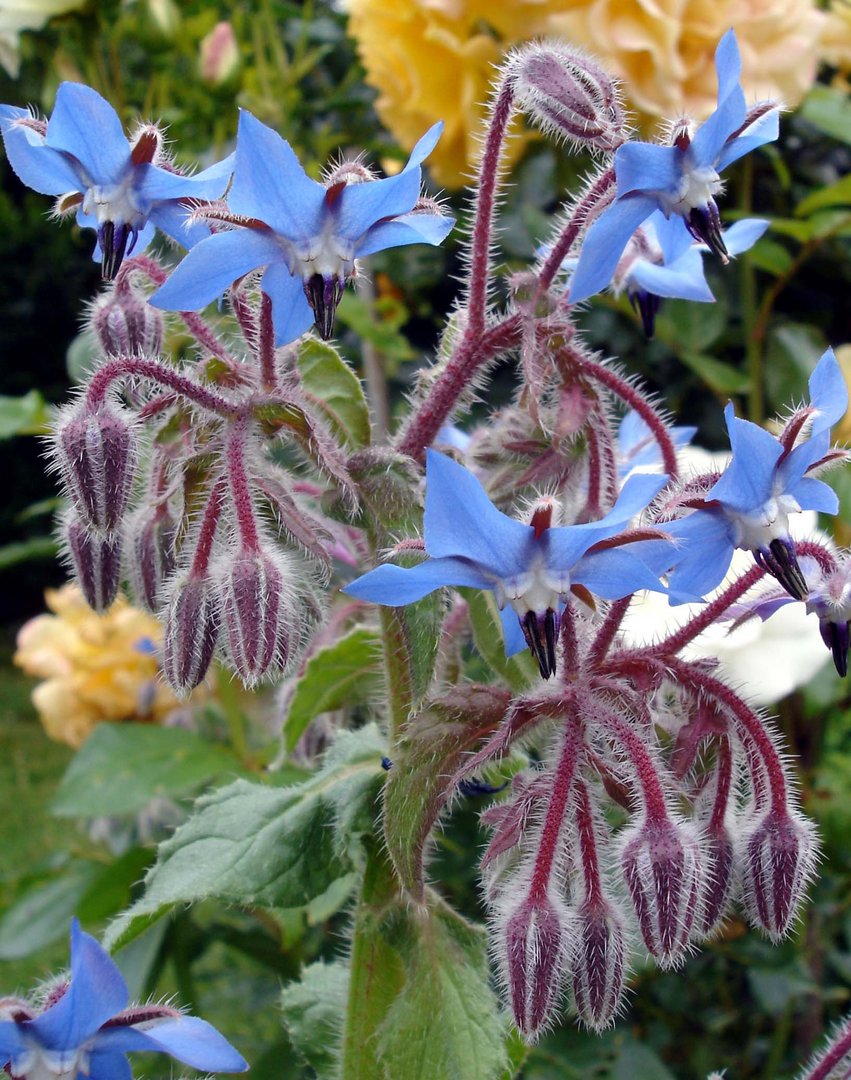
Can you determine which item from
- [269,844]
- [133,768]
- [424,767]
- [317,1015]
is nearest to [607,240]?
[424,767]

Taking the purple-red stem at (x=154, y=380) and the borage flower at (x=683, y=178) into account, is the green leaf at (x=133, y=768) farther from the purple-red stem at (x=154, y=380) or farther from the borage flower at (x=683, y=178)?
the borage flower at (x=683, y=178)

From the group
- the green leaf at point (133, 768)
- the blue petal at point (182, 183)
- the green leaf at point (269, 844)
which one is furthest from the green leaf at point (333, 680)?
the green leaf at point (133, 768)

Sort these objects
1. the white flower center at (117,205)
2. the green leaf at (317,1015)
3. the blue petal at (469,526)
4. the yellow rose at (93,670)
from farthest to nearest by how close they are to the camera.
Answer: the yellow rose at (93,670), the green leaf at (317,1015), the white flower center at (117,205), the blue petal at (469,526)

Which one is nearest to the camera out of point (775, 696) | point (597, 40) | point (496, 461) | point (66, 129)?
point (66, 129)

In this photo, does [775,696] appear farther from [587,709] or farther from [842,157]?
[842,157]

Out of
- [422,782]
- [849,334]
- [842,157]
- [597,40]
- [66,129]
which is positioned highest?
[66,129]

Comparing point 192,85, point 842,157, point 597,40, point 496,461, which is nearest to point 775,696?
point 496,461

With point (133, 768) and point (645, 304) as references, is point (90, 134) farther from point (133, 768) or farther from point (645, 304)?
point (133, 768)

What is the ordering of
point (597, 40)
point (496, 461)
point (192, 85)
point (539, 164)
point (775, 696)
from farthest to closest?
point (192, 85) < point (539, 164) < point (597, 40) < point (775, 696) < point (496, 461)
